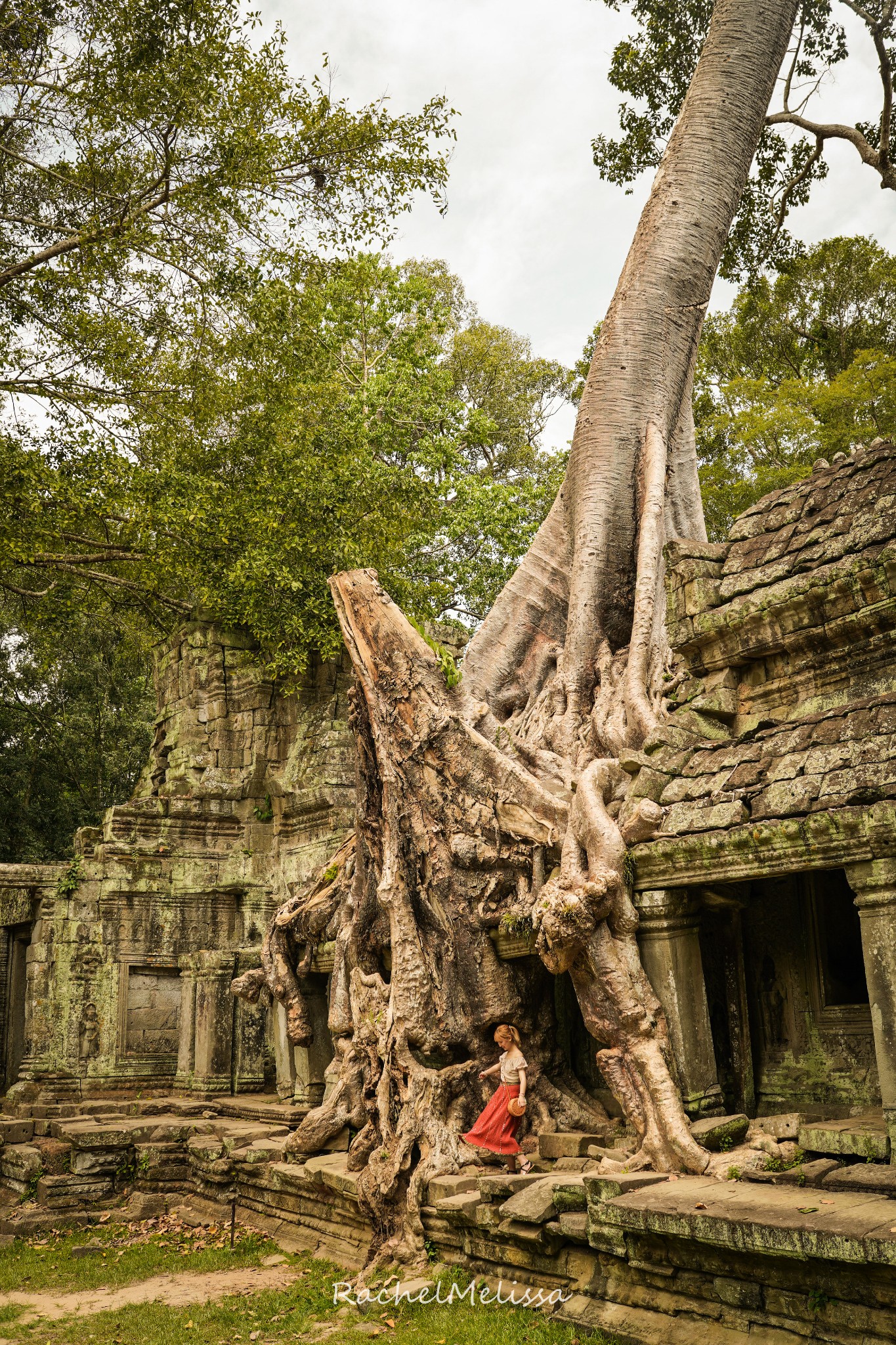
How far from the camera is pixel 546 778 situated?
320 inches

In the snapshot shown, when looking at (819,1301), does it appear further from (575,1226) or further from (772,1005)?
(772,1005)

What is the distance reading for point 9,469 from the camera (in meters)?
11.1

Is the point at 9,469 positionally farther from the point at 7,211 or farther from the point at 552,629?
the point at 552,629

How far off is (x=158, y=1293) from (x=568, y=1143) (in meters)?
3.00

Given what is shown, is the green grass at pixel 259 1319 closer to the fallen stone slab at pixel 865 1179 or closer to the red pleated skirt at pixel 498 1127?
the red pleated skirt at pixel 498 1127

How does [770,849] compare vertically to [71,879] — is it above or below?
below

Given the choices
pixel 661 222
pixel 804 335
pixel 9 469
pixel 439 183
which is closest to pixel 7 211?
pixel 9 469

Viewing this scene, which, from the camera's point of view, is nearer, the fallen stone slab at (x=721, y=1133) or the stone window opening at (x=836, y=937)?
the fallen stone slab at (x=721, y=1133)

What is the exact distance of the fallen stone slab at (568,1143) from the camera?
6539 millimetres

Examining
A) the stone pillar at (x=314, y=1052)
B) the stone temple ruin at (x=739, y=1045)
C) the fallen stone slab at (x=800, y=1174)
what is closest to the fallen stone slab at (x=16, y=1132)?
the stone temple ruin at (x=739, y=1045)

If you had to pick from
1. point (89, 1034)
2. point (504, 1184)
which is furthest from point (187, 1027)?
point (504, 1184)

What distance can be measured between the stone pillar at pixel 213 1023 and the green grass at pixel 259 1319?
13.4ft

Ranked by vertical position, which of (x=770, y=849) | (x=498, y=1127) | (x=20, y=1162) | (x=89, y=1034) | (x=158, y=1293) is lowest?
(x=158, y=1293)

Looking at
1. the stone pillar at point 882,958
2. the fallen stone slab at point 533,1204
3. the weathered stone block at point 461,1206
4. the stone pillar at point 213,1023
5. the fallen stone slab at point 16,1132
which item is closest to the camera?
the stone pillar at point 882,958
